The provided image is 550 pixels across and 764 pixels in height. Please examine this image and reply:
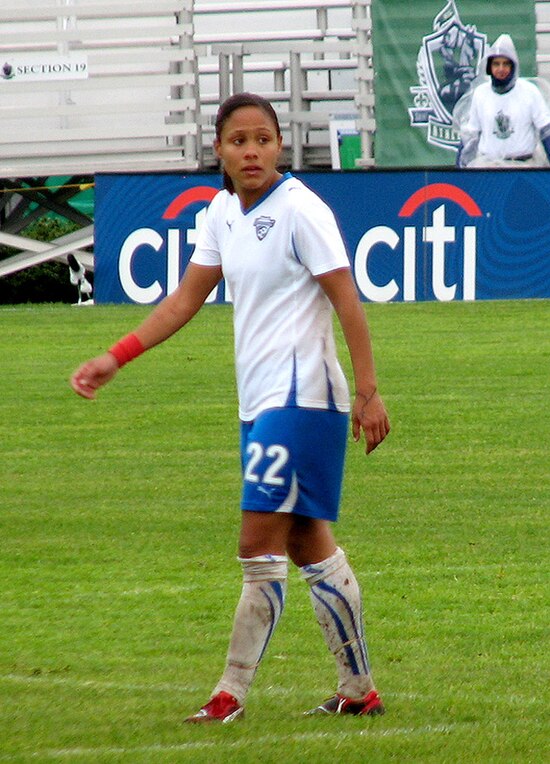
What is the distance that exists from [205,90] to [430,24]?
17.7 feet

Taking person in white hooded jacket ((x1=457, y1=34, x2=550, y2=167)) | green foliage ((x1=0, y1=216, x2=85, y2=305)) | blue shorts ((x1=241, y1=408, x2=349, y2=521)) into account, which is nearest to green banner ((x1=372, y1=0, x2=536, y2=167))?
person in white hooded jacket ((x1=457, y1=34, x2=550, y2=167))

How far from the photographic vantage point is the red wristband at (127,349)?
5.27 meters

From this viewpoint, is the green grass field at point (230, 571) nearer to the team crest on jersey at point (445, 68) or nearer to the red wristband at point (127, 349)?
the red wristband at point (127, 349)

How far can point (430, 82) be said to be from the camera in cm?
2461

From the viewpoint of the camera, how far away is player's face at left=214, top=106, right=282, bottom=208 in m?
4.95

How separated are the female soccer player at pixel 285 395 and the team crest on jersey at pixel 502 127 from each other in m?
17.2

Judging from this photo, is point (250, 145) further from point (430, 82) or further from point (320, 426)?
point (430, 82)

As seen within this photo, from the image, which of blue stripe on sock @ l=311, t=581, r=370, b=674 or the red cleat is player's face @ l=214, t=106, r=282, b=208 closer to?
blue stripe on sock @ l=311, t=581, r=370, b=674

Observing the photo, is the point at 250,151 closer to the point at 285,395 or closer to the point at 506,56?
the point at 285,395

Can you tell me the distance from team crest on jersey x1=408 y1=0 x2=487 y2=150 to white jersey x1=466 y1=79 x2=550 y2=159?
2.19 metres

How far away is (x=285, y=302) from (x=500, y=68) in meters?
17.8

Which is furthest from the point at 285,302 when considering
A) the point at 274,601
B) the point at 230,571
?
the point at 230,571

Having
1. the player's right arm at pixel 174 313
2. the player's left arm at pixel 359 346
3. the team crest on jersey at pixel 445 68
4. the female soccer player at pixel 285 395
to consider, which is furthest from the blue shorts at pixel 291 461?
the team crest on jersey at pixel 445 68

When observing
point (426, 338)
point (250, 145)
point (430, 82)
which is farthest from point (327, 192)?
point (250, 145)
